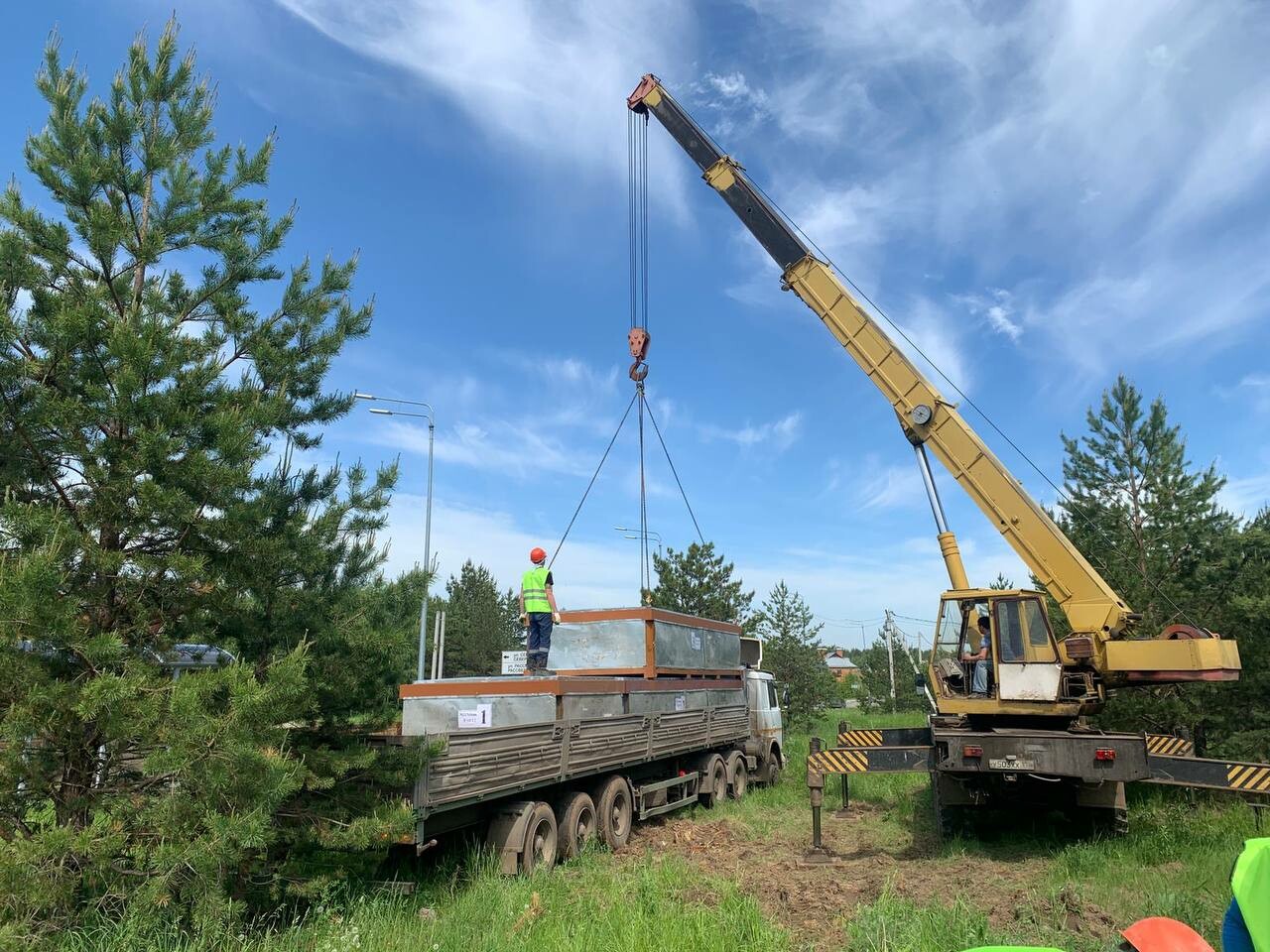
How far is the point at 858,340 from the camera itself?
11.9 metres

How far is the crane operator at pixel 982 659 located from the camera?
9.55 metres

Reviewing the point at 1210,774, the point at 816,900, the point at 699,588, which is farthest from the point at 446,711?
the point at 699,588

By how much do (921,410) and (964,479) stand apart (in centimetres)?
111

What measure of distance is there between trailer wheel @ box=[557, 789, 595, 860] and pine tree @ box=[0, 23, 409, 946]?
2809mm

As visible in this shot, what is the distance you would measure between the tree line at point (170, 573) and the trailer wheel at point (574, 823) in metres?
2.49

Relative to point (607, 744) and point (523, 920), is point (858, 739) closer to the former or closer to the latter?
point (607, 744)

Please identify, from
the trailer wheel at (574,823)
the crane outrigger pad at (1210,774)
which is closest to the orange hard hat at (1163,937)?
the trailer wheel at (574,823)

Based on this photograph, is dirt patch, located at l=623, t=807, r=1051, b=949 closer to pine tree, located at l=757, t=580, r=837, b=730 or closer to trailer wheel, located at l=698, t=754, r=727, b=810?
trailer wheel, located at l=698, t=754, r=727, b=810

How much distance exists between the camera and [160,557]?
473 centimetres

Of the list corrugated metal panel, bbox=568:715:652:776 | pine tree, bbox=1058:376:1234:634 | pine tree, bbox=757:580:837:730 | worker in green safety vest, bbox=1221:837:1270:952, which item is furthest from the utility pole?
worker in green safety vest, bbox=1221:837:1270:952

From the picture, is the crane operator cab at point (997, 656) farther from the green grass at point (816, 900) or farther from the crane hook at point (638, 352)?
the crane hook at point (638, 352)

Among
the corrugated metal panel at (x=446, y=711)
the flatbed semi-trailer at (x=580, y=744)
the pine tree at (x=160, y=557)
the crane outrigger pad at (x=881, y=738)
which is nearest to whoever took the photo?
the pine tree at (x=160, y=557)

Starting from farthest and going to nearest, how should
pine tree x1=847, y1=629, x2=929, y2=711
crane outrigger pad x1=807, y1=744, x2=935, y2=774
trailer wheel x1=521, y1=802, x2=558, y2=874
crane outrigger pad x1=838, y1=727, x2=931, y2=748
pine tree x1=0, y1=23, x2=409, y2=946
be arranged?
pine tree x1=847, y1=629, x2=929, y2=711 < crane outrigger pad x1=838, y1=727, x2=931, y2=748 < crane outrigger pad x1=807, y1=744, x2=935, y2=774 < trailer wheel x1=521, y1=802, x2=558, y2=874 < pine tree x1=0, y1=23, x2=409, y2=946

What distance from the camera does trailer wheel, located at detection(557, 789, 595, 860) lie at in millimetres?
7848
